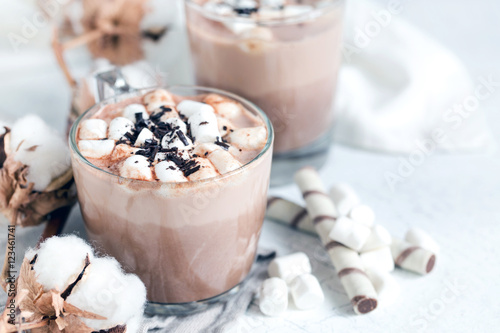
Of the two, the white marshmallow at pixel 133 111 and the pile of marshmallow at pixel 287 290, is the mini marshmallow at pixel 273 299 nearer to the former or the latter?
the pile of marshmallow at pixel 287 290

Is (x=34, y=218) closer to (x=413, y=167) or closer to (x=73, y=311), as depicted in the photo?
(x=73, y=311)

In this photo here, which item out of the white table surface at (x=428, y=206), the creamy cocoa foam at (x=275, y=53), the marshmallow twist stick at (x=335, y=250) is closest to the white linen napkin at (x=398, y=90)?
the white table surface at (x=428, y=206)

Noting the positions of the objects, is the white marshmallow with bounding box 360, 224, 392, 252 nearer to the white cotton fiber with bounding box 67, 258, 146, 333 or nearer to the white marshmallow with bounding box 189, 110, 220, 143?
the white marshmallow with bounding box 189, 110, 220, 143

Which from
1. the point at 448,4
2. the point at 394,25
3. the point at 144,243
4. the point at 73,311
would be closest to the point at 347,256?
the point at 144,243

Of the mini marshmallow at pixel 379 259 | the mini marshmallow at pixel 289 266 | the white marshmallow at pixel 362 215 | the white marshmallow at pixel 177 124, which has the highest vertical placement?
the white marshmallow at pixel 177 124

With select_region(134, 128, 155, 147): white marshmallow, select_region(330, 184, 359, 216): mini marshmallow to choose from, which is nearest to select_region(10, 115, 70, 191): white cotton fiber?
select_region(134, 128, 155, 147): white marshmallow

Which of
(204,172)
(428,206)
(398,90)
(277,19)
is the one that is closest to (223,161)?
(204,172)
